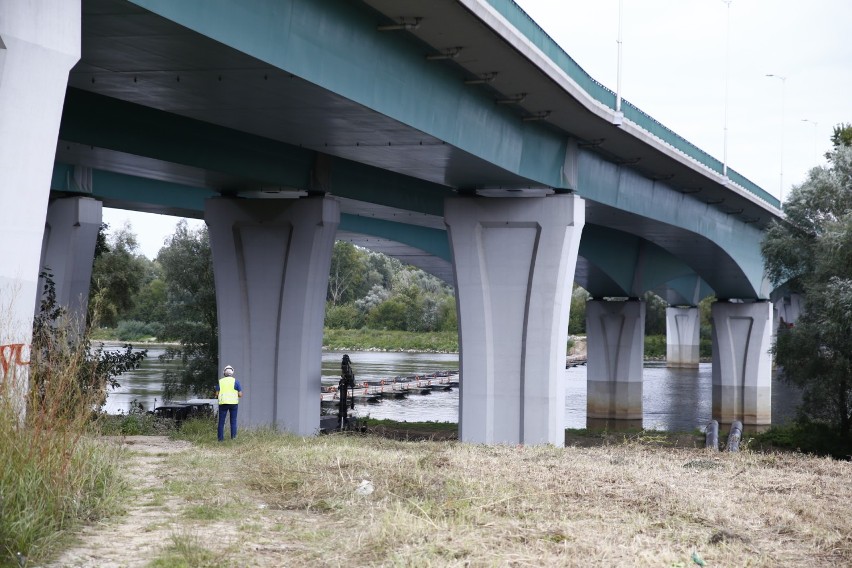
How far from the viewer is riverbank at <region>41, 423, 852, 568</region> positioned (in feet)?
26.8

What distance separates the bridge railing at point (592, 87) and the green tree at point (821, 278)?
136 inches

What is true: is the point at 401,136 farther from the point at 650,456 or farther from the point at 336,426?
the point at 336,426

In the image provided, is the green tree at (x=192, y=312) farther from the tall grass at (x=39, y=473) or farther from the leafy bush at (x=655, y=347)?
the leafy bush at (x=655, y=347)

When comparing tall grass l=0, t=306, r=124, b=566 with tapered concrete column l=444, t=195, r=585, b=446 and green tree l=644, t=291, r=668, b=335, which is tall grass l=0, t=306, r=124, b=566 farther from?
green tree l=644, t=291, r=668, b=335

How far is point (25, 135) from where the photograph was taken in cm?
1020

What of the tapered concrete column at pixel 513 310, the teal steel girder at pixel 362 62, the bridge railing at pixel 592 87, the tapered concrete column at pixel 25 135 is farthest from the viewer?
the tapered concrete column at pixel 513 310

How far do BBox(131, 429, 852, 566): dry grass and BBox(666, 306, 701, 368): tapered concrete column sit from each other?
86190mm

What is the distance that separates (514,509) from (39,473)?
4.23 m

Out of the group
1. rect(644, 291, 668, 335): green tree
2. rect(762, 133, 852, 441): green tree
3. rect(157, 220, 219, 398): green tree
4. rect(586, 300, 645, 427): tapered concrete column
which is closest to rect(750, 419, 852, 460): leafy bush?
rect(762, 133, 852, 441): green tree

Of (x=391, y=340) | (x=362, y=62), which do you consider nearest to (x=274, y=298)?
(x=362, y=62)

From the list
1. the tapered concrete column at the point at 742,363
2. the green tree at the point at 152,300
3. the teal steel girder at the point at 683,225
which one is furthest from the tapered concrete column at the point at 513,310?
the tapered concrete column at the point at 742,363

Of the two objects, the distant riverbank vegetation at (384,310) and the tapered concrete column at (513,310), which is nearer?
the tapered concrete column at (513,310)

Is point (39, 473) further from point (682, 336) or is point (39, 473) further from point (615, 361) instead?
point (682, 336)

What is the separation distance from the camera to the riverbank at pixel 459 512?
816 centimetres
